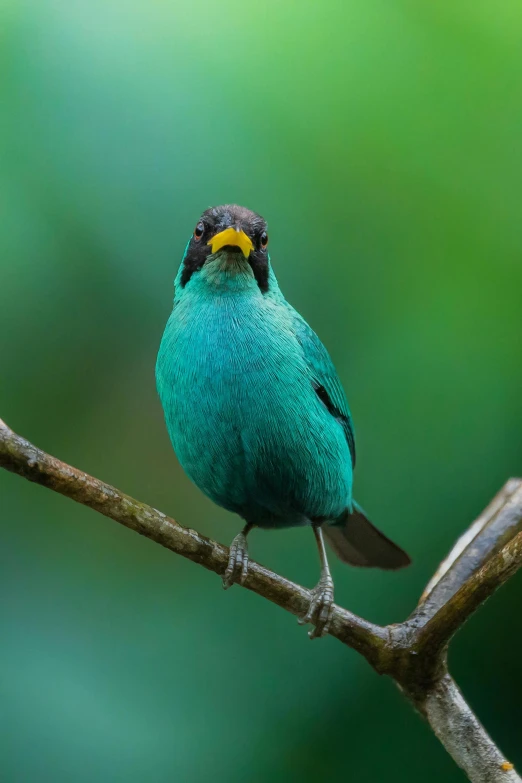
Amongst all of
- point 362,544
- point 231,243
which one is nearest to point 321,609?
point 362,544

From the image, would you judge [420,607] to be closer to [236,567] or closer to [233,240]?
[236,567]

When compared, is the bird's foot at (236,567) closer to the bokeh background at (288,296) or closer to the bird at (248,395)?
the bird at (248,395)

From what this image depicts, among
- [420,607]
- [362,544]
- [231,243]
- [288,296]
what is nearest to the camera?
[420,607]

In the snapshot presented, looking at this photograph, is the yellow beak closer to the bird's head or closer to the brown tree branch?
the bird's head

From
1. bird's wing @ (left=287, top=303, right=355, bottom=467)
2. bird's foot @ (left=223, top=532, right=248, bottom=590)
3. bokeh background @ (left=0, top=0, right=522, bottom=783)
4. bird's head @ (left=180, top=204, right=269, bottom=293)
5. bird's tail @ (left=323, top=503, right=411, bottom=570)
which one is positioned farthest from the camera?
bokeh background @ (left=0, top=0, right=522, bottom=783)

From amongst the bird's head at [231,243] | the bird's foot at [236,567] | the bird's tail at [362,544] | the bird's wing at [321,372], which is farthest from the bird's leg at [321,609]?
the bird's head at [231,243]

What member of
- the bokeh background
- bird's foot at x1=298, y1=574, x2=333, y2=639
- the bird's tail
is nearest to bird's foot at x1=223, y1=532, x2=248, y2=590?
bird's foot at x1=298, y1=574, x2=333, y2=639
